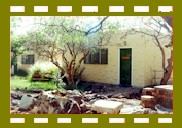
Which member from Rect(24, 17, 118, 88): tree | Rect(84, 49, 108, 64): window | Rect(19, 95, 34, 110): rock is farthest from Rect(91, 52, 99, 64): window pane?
Rect(19, 95, 34, 110): rock

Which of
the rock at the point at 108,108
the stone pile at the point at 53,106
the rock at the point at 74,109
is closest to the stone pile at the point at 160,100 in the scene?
the rock at the point at 108,108

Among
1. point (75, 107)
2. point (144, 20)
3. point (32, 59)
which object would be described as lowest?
point (75, 107)

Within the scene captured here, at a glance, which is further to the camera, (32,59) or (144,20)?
(32,59)

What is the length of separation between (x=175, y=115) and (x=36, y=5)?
2786mm

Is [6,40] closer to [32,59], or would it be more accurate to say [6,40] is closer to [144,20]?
[144,20]

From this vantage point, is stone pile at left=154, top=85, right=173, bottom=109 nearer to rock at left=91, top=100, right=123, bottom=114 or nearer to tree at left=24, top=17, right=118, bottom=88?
rock at left=91, top=100, right=123, bottom=114

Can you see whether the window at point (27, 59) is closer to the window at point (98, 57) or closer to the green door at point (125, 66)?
the window at point (98, 57)

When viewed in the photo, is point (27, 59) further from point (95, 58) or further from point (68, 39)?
point (68, 39)

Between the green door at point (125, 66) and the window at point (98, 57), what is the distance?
3.14ft

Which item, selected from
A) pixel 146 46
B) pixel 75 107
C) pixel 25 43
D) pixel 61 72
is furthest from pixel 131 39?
pixel 75 107

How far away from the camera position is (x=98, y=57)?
1341cm

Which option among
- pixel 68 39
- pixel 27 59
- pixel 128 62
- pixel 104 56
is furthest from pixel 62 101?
→ pixel 27 59

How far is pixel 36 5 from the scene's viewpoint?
4.17m

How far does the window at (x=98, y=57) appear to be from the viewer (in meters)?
13.1
